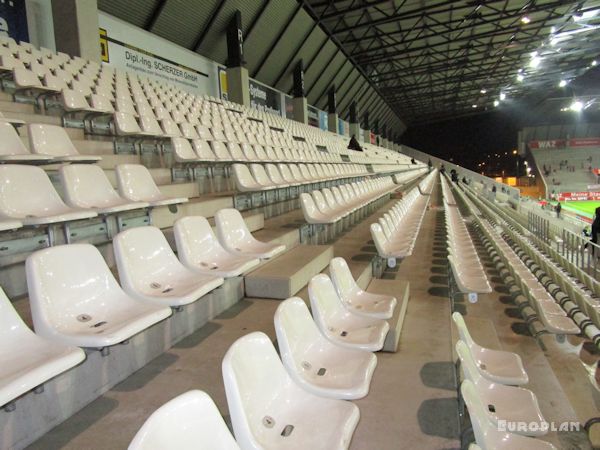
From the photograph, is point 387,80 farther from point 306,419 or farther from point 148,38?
point 306,419

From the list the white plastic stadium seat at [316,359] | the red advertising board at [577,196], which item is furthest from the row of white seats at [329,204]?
the red advertising board at [577,196]

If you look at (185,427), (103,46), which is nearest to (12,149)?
(185,427)

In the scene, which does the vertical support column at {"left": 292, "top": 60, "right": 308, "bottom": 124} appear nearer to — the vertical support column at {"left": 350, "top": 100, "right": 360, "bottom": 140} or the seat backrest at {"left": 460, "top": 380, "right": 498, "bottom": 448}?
the vertical support column at {"left": 350, "top": 100, "right": 360, "bottom": 140}

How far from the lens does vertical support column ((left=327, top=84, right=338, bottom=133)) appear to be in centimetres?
1703

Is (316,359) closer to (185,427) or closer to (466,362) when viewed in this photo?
(466,362)

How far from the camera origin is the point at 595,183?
2739 centimetres

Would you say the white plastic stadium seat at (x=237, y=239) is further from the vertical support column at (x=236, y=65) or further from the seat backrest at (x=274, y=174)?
the vertical support column at (x=236, y=65)

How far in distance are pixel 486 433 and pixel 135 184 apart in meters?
2.31

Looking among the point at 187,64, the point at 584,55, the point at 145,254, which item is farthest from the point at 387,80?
the point at 145,254

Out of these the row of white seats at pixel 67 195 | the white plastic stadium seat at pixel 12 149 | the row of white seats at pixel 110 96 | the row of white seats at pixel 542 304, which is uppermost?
the row of white seats at pixel 110 96

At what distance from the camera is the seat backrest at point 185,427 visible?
2.39 ft

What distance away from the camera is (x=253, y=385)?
112cm

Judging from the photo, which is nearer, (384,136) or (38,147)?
(38,147)

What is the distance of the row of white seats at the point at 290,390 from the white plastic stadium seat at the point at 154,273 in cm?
48
